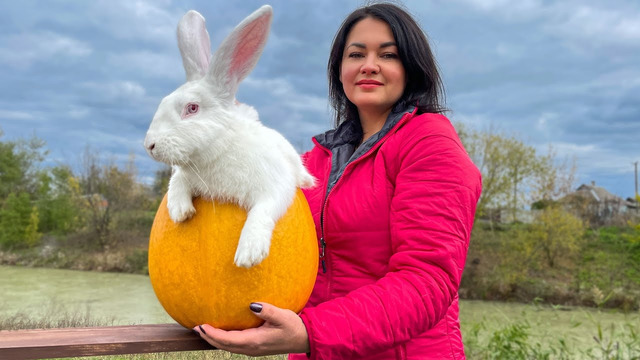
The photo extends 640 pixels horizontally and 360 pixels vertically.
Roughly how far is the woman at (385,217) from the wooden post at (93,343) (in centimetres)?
21

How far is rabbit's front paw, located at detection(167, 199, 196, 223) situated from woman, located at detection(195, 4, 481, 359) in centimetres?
41

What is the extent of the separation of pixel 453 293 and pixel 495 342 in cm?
492

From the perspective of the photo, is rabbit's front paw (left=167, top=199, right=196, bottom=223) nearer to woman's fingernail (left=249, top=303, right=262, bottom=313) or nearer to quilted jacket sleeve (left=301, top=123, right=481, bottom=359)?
woman's fingernail (left=249, top=303, right=262, bottom=313)

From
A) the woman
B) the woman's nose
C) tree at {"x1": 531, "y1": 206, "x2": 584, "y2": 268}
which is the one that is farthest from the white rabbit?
tree at {"x1": 531, "y1": 206, "x2": 584, "y2": 268}

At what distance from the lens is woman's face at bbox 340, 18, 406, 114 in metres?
2.19

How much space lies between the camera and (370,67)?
7.07 feet

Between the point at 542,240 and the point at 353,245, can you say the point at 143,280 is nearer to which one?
the point at 542,240

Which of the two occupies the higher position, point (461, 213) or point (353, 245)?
point (461, 213)

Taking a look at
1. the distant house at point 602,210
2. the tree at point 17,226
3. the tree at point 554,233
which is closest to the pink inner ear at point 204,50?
the tree at point 554,233

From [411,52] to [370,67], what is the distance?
0.19 meters

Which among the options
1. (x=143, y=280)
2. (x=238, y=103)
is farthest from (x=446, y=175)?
(x=143, y=280)

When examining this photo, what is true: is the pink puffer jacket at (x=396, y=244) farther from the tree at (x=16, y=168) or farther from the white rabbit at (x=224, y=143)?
the tree at (x=16, y=168)

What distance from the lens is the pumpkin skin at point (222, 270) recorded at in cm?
184

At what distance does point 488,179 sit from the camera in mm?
20047
